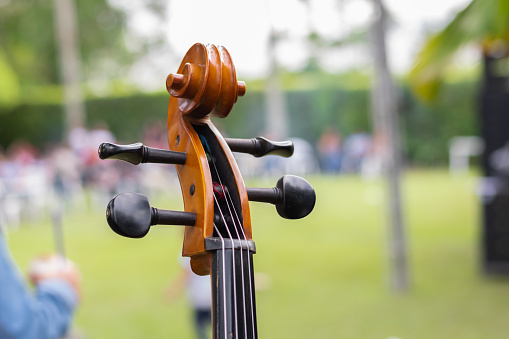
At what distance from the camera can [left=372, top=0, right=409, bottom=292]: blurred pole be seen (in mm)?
5141

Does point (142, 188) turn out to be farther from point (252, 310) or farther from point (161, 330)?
point (252, 310)

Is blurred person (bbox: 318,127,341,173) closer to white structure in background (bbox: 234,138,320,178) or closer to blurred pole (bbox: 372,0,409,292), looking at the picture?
white structure in background (bbox: 234,138,320,178)

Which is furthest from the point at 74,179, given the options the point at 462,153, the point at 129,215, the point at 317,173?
the point at 129,215

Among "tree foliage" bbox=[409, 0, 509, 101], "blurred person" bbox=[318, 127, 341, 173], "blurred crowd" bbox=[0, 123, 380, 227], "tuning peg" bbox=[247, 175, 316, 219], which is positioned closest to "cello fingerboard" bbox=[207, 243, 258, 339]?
"tuning peg" bbox=[247, 175, 316, 219]

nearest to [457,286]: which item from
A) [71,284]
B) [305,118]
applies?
[71,284]

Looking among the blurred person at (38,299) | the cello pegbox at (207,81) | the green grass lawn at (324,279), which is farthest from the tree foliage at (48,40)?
the cello pegbox at (207,81)

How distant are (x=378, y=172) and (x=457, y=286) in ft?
43.0

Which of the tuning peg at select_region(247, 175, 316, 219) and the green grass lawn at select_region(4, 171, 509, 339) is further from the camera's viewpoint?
the green grass lawn at select_region(4, 171, 509, 339)

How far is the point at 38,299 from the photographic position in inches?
74.0

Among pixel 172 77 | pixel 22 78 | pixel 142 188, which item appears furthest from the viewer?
pixel 22 78

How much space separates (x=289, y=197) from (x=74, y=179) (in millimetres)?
13183

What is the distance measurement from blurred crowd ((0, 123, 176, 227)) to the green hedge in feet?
22.4

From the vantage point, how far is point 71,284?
80.8 inches

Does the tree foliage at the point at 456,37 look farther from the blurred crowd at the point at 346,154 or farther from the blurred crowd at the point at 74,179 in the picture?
the blurred crowd at the point at 346,154
